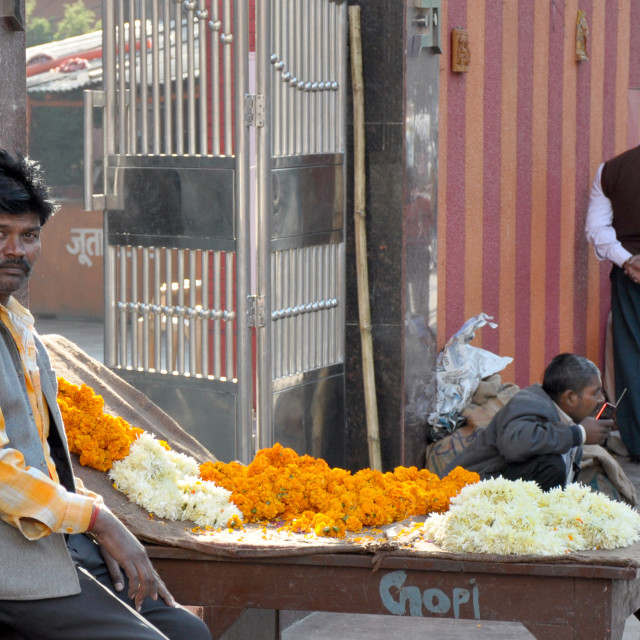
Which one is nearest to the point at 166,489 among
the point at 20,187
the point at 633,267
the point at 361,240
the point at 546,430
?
the point at 20,187

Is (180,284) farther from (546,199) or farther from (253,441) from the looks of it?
(546,199)

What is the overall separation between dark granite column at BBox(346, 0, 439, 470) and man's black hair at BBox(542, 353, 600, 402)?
0.98 metres

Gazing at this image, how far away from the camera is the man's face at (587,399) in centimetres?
477

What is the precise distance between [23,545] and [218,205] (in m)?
2.49

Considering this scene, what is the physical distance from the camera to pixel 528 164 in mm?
7133

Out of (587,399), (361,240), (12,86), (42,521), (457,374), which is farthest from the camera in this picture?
(457,374)

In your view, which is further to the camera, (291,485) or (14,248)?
(291,485)

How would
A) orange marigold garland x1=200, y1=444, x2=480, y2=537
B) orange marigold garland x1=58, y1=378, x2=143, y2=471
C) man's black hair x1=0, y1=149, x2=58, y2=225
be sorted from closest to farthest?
man's black hair x1=0, y1=149, x2=58, y2=225, orange marigold garland x1=200, y1=444, x2=480, y2=537, orange marigold garland x1=58, y1=378, x2=143, y2=471

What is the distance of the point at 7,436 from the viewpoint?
103 inches

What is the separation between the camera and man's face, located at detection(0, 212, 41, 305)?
8.82 ft

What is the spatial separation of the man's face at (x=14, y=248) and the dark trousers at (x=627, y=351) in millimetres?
5153

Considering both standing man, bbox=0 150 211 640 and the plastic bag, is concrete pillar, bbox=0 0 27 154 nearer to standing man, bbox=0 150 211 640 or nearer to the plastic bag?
standing man, bbox=0 150 211 640

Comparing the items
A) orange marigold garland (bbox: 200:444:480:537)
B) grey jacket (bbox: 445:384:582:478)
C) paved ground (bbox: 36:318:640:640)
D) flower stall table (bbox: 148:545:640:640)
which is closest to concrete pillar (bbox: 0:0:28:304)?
orange marigold garland (bbox: 200:444:480:537)

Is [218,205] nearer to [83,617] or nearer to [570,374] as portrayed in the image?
[570,374]
